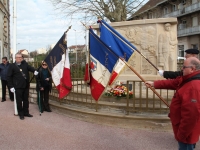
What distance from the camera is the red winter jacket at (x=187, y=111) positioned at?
250cm

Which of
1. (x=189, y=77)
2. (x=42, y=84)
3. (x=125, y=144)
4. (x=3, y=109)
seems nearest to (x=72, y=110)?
(x=42, y=84)

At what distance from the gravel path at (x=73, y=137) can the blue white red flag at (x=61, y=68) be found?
0.91 meters

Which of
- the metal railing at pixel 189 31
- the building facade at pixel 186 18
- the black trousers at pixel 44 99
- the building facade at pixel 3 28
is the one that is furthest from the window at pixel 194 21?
the black trousers at pixel 44 99

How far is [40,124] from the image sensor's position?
6297 mm

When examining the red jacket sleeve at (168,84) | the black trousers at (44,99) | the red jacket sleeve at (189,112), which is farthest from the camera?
the black trousers at (44,99)

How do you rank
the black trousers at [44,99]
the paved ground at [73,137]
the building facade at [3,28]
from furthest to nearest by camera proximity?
the building facade at [3,28] → the black trousers at [44,99] → the paved ground at [73,137]

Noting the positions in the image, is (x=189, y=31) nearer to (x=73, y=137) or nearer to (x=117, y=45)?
(x=117, y=45)

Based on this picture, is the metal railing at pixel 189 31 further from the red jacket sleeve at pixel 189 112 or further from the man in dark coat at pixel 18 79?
the red jacket sleeve at pixel 189 112

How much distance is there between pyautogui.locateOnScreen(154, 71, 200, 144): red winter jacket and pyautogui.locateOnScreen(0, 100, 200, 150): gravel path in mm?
1976

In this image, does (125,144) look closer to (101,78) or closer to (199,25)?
(101,78)

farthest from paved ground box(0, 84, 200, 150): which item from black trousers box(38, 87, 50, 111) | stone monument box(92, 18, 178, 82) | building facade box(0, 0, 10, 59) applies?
building facade box(0, 0, 10, 59)

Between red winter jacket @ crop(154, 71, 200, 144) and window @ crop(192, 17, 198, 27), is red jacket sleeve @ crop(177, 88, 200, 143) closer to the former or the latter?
red winter jacket @ crop(154, 71, 200, 144)

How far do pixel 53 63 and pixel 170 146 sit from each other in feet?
13.6

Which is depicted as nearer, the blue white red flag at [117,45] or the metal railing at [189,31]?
the blue white red flag at [117,45]
